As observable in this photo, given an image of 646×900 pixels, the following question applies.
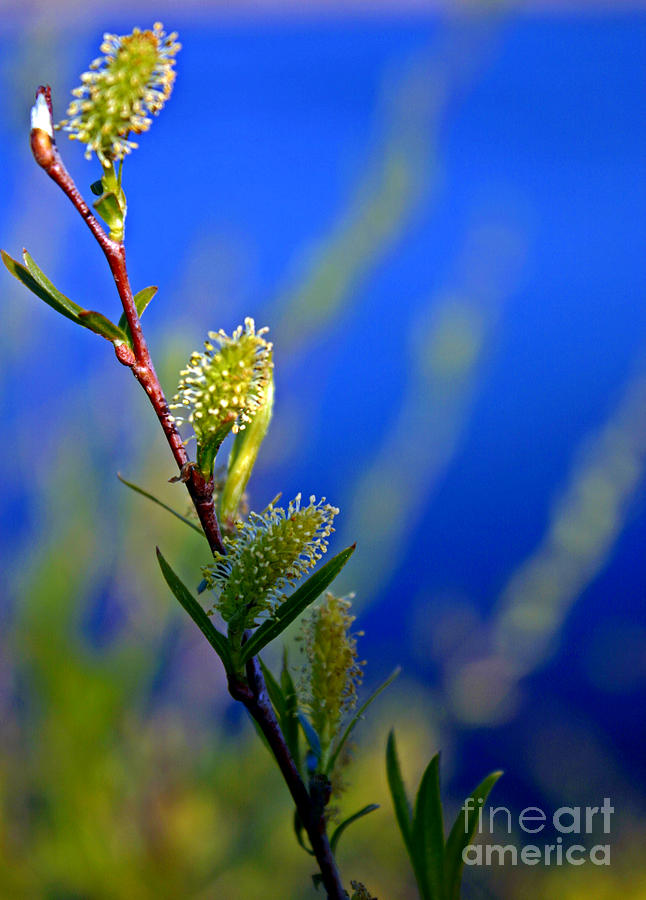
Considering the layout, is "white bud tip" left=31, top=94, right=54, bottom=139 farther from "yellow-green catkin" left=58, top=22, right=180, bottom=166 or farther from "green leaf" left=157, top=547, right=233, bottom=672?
"green leaf" left=157, top=547, right=233, bottom=672

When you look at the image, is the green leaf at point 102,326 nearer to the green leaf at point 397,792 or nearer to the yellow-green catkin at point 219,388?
the yellow-green catkin at point 219,388

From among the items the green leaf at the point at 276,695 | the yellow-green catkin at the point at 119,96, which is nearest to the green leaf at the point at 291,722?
the green leaf at the point at 276,695

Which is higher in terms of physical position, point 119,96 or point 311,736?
point 119,96

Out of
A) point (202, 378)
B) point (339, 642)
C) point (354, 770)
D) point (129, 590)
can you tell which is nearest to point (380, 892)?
point (354, 770)

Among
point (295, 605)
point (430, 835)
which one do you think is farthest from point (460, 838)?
point (295, 605)

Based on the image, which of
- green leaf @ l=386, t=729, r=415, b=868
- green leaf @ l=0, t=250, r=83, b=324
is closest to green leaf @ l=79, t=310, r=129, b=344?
green leaf @ l=0, t=250, r=83, b=324

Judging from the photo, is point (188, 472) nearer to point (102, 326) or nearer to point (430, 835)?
point (102, 326)

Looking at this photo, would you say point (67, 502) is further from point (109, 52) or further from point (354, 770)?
point (109, 52)
